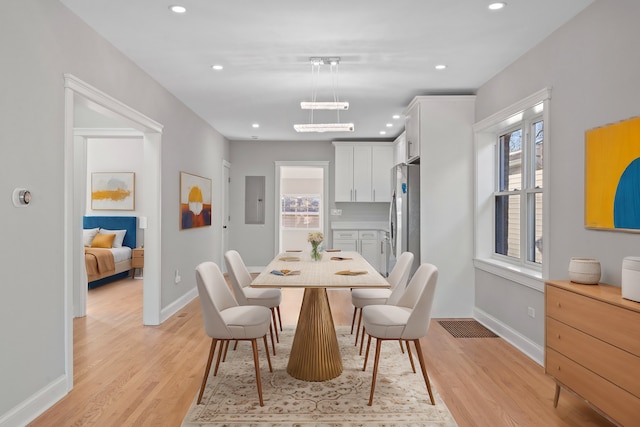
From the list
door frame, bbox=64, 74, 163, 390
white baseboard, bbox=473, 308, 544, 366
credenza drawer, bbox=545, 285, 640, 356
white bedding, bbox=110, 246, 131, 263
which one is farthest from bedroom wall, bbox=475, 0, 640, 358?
white bedding, bbox=110, 246, 131, 263

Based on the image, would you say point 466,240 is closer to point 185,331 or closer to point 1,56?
point 185,331

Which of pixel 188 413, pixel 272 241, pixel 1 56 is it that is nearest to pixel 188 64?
pixel 1 56

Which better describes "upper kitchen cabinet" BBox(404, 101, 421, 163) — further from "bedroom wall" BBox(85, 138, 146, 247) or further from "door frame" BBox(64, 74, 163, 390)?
"bedroom wall" BBox(85, 138, 146, 247)

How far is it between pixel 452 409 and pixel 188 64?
3.53 meters

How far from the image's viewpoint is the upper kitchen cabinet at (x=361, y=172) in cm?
774

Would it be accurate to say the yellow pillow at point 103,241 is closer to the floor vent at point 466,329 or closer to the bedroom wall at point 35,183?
the bedroom wall at point 35,183

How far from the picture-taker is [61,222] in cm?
276

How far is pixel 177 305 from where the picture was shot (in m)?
5.03

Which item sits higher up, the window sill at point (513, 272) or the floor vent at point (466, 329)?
the window sill at point (513, 272)

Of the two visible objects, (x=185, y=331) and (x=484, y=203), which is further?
(x=484, y=203)

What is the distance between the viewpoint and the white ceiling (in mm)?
2805

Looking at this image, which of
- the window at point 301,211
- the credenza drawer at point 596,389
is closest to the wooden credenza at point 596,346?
the credenza drawer at point 596,389

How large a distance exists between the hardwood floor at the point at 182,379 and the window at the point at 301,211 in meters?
5.17

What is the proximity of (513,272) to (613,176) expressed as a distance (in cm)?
147
